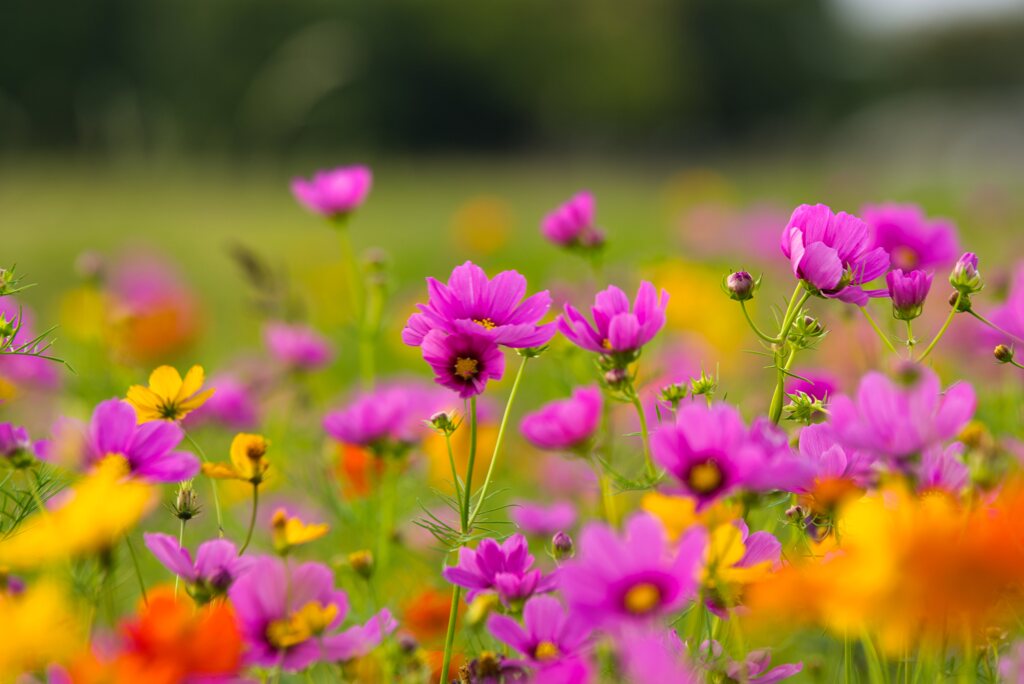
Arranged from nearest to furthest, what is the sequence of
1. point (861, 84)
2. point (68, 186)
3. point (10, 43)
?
point (68, 186)
point (10, 43)
point (861, 84)

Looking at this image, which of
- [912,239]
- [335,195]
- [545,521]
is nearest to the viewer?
[912,239]

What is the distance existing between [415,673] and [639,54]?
20.0 meters

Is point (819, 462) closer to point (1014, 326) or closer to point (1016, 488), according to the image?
point (1016, 488)

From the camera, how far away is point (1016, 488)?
17.7 inches

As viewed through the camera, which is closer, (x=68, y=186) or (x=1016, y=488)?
(x=1016, y=488)

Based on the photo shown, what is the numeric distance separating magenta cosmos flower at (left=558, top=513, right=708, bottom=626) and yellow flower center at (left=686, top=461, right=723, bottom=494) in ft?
0.13

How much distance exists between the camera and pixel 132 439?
61cm

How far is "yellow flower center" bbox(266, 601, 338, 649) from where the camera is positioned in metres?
0.53

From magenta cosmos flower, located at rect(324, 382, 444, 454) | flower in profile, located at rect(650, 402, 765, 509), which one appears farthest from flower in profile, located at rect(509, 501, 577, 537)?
flower in profile, located at rect(650, 402, 765, 509)

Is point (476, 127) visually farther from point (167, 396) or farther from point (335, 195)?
point (167, 396)

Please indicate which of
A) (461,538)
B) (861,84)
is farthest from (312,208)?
(861,84)

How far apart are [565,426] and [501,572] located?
146 millimetres

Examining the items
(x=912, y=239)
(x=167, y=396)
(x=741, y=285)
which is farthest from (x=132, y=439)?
(x=912, y=239)

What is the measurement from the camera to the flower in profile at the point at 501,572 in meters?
0.58
